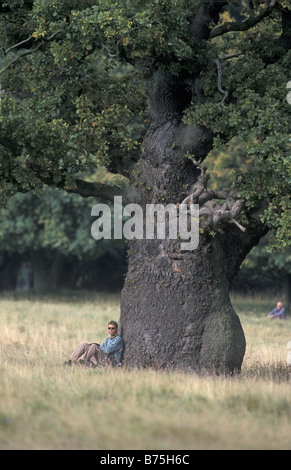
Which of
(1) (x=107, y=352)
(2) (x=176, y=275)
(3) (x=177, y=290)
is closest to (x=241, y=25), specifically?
(2) (x=176, y=275)

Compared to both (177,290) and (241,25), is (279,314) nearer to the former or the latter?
(177,290)

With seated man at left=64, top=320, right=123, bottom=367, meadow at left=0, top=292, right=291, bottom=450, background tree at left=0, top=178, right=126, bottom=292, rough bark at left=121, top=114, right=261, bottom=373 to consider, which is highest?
background tree at left=0, top=178, right=126, bottom=292

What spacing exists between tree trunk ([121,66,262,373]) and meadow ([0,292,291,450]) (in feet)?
2.91

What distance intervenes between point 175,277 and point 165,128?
3220 millimetres

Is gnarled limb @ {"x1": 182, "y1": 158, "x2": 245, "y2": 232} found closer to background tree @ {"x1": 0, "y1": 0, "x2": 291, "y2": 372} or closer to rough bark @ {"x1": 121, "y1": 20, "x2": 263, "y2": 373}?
background tree @ {"x1": 0, "y1": 0, "x2": 291, "y2": 372}

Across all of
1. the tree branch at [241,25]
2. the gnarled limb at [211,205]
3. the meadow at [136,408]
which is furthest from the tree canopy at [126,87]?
the meadow at [136,408]

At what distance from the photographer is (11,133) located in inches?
627

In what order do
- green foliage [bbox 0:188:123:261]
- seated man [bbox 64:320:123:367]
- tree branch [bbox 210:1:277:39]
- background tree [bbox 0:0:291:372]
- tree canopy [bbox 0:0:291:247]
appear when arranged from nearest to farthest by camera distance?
1. tree canopy [bbox 0:0:291:247]
2. background tree [bbox 0:0:291:372]
3. tree branch [bbox 210:1:277:39]
4. seated man [bbox 64:320:123:367]
5. green foliage [bbox 0:188:123:261]

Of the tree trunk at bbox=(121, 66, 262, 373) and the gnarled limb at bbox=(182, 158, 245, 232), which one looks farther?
the tree trunk at bbox=(121, 66, 262, 373)

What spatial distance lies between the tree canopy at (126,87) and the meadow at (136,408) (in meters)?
3.49

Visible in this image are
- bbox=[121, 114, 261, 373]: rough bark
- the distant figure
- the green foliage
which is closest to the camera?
bbox=[121, 114, 261, 373]: rough bark

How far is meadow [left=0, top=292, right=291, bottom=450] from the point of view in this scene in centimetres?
1060

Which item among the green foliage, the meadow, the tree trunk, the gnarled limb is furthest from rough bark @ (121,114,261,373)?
the green foliage

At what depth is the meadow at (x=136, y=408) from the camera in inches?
417
